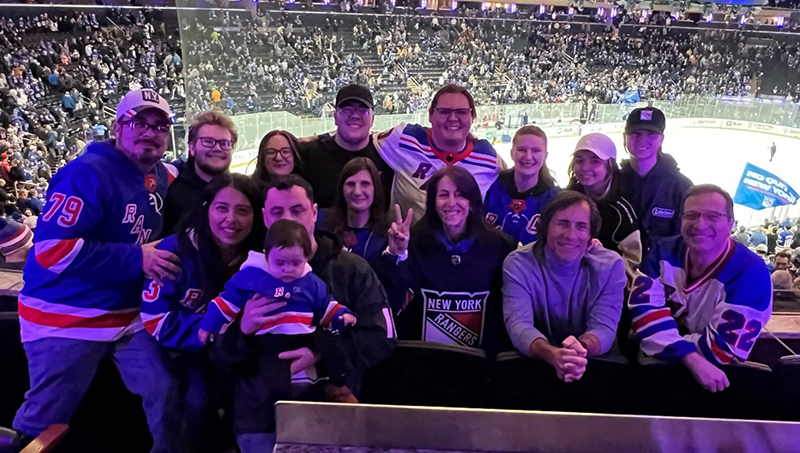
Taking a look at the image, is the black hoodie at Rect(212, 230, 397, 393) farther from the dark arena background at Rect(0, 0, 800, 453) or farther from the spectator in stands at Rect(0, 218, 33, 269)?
the spectator in stands at Rect(0, 218, 33, 269)

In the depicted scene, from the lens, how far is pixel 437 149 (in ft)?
6.76

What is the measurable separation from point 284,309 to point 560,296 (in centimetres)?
78

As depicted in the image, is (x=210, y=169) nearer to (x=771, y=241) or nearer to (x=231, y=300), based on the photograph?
(x=231, y=300)

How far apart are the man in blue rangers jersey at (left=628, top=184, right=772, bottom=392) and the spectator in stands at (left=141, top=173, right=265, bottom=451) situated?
1130mm

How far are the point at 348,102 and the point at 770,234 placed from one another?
5.06 metres

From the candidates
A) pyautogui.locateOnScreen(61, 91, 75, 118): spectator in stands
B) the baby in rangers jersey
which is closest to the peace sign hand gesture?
the baby in rangers jersey

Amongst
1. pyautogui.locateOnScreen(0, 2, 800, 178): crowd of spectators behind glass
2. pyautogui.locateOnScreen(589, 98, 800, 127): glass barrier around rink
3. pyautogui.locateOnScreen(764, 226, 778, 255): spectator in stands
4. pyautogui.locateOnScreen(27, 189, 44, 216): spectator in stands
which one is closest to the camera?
pyautogui.locateOnScreen(27, 189, 44, 216): spectator in stands

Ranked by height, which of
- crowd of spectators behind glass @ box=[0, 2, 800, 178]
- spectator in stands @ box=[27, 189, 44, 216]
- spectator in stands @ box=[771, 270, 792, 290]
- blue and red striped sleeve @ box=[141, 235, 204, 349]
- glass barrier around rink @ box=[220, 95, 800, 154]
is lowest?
spectator in stands @ box=[27, 189, 44, 216]

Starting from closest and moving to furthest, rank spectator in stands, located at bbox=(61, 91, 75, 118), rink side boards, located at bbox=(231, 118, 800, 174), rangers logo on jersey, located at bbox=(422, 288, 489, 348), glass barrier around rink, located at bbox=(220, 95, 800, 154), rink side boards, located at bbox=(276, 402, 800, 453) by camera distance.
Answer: rink side boards, located at bbox=(276, 402, 800, 453), rangers logo on jersey, located at bbox=(422, 288, 489, 348), glass barrier around rink, located at bbox=(220, 95, 800, 154), spectator in stands, located at bbox=(61, 91, 75, 118), rink side boards, located at bbox=(231, 118, 800, 174)

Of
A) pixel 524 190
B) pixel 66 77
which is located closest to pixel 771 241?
pixel 524 190

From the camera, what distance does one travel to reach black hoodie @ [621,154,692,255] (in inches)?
75.5

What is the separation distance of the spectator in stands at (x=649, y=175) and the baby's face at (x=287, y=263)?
1.18 meters

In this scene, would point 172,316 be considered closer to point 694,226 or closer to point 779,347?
point 694,226

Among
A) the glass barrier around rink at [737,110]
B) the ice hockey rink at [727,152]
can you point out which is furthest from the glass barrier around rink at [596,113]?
the ice hockey rink at [727,152]
